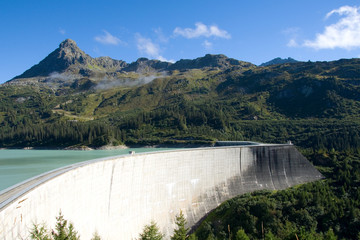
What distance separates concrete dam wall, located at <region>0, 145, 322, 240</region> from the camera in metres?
12.7

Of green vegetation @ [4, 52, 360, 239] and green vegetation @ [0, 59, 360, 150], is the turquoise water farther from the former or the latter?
green vegetation @ [0, 59, 360, 150]

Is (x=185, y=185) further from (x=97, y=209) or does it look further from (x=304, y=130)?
(x=304, y=130)

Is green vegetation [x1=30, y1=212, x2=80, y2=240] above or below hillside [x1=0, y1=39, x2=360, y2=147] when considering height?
below

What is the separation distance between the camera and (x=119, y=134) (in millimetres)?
100812

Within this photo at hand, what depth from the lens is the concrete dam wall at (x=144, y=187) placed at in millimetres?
12703

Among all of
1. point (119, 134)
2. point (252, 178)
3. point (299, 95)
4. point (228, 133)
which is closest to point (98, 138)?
point (119, 134)

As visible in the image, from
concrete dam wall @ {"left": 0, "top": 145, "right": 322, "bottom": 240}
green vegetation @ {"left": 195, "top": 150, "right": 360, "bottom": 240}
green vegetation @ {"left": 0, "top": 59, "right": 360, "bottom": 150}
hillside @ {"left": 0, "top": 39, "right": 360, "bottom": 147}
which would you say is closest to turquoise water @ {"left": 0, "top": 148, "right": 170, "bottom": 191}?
concrete dam wall @ {"left": 0, "top": 145, "right": 322, "bottom": 240}

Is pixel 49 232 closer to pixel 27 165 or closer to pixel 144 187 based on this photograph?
pixel 144 187

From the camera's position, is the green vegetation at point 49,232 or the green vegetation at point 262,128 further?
the green vegetation at point 262,128

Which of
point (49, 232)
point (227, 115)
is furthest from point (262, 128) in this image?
point (49, 232)

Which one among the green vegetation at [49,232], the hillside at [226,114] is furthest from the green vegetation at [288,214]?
the hillside at [226,114]

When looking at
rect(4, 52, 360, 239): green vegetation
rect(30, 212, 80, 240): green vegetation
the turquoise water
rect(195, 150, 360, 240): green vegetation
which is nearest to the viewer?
rect(30, 212, 80, 240): green vegetation

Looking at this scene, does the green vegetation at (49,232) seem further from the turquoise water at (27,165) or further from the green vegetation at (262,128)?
the turquoise water at (27,165)

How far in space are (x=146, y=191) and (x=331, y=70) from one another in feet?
524
